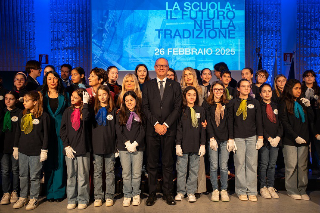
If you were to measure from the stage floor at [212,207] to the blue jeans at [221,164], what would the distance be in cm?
22

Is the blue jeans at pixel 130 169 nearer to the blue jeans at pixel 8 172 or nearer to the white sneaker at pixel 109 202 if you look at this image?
the white sneaker at pixel 109 202

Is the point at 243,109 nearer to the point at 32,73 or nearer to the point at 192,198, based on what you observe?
the point at 192,198

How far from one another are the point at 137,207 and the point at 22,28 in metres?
6.60

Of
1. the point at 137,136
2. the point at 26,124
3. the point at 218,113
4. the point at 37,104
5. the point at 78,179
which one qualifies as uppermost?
the point at 37,104

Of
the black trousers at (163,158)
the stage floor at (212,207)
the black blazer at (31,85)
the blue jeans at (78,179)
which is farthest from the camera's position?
the black blazer at (31,85)

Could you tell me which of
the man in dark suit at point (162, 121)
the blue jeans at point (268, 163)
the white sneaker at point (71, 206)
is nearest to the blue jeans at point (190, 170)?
the man in dark suit at point (162, 121)

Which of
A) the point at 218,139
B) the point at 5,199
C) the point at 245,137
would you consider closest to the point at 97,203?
the point at 5,199

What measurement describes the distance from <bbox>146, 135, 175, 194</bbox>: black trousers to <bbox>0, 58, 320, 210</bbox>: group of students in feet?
0.05

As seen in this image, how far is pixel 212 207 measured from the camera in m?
3.68

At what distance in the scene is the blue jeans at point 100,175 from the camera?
375 cm

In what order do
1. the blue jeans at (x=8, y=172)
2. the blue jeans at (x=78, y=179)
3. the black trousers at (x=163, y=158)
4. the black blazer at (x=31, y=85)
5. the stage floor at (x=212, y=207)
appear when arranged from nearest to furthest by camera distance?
the stage floor at (x=212, y=207) → the blue jeans at (x=78, y=179) → the black trousers at (x=163, y=158) → the blue jeans at (x=8, y=172) → the black blazer at (x=31, y=85)

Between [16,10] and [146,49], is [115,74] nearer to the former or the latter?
[146,49]

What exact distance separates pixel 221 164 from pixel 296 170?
0.95 metres

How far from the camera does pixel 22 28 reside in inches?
334
